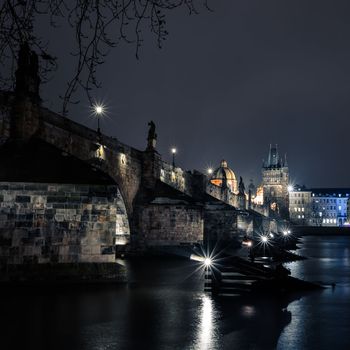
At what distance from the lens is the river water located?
25.0 feet

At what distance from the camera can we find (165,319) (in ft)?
31.1

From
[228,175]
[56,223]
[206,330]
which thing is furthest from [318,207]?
[206,330]

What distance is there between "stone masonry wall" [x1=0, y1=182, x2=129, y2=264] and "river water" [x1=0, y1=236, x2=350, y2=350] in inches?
51.9

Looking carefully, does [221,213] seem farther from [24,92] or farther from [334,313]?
[334,313]

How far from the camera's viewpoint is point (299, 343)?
7.61 m

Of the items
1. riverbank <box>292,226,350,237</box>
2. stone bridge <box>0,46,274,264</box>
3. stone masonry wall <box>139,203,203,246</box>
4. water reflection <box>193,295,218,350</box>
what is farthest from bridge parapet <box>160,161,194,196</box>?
riverbank <box>292,226,350,237</box>

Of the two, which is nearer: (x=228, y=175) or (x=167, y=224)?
(x=167, y=224)

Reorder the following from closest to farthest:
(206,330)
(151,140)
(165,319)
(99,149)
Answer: (206,330) → (165,319) → (99,149) → (151,140)

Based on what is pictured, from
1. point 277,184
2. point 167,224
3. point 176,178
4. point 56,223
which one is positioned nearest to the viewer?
point 56,223

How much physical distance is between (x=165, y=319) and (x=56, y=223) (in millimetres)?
6056

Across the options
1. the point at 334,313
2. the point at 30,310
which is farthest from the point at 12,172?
the point at 334,313

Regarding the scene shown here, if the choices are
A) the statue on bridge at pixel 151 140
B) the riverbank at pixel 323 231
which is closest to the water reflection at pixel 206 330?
the statue on bridge at pixel 151 140

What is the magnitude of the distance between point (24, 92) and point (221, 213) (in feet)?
92.8

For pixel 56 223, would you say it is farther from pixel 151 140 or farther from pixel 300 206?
pixel 300 206
